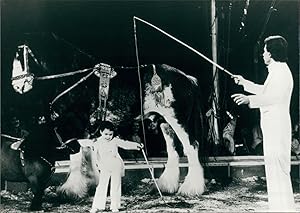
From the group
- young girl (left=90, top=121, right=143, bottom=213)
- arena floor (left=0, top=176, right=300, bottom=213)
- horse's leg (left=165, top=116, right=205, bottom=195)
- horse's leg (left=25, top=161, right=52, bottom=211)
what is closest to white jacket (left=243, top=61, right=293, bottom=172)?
arena floor (left=0, top=176, right=300, bottom=213)

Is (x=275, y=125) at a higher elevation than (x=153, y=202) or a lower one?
higher

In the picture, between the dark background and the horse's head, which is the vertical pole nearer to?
the dark background

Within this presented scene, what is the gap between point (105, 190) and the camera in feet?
8.30

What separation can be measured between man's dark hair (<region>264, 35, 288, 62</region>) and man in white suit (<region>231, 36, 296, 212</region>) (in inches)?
2.0

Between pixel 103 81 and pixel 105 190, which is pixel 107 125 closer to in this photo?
pixel 103 81

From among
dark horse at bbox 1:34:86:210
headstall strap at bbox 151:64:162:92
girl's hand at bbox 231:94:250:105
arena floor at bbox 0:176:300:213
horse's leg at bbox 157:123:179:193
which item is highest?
headstall strap at bbox 151:64:162:92

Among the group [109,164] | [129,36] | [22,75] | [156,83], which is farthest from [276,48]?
[22,75]

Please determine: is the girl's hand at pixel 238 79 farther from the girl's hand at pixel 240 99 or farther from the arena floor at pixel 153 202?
the arena floor at pixel 153 202

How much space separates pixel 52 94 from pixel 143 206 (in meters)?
0.86

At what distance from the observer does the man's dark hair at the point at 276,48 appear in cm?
259

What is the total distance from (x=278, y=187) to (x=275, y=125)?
14.6 inches

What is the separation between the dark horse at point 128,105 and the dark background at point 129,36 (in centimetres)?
6

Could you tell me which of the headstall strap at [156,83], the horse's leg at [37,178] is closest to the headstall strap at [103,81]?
the headstall strap at [156,83]

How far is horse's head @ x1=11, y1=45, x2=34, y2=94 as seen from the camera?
2.59 m
